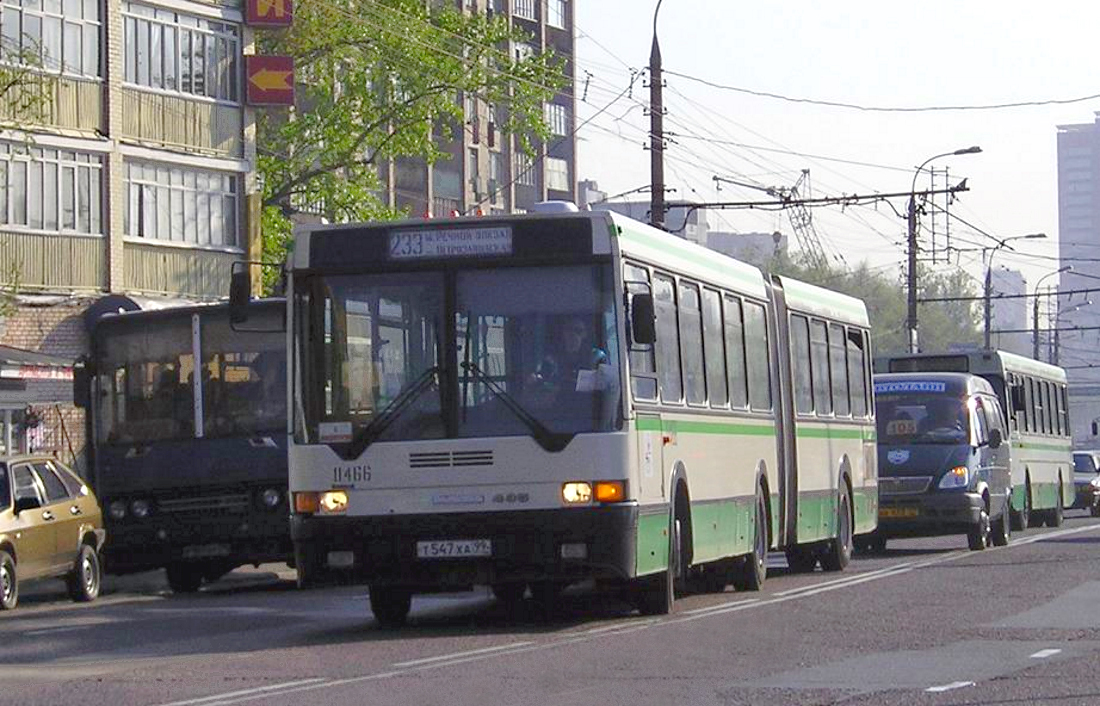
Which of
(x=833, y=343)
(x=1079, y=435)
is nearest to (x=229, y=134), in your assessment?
(x=833, y=343)

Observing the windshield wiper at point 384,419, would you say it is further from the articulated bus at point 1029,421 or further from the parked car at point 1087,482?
the parked car at point 1087,482

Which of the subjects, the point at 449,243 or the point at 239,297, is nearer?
the point at 449,243

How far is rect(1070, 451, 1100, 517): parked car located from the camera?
57.7 meters

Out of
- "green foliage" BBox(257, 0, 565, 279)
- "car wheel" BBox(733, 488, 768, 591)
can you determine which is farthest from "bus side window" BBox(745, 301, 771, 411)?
"green foliage" BBox(257, 0, 565, 279)

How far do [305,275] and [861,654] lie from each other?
504 centimetres

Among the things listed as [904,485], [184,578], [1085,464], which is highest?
[1085,464]

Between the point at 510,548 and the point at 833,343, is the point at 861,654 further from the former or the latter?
the point at 833,343

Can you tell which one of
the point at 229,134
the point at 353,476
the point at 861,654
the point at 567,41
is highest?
the point at 567,41

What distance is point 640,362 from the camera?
56.8 ft

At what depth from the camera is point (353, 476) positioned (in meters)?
16.9

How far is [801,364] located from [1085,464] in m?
37.7

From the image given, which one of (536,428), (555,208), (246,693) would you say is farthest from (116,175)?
(246,693)

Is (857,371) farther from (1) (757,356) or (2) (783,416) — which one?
(1) (757,356)

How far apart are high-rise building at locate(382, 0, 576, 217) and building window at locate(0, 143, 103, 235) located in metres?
43.2
